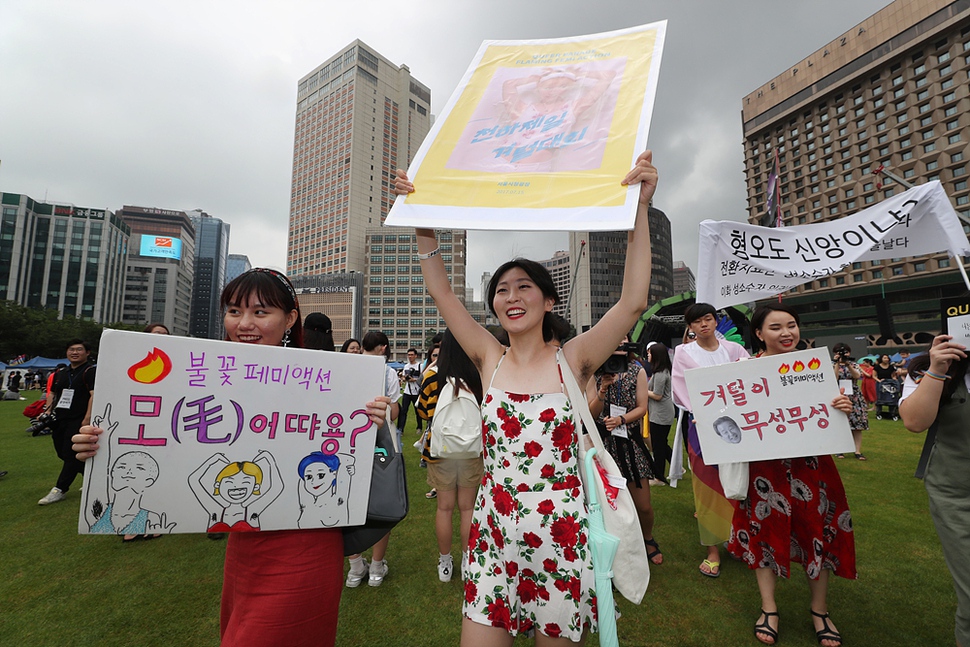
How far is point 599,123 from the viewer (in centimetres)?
169

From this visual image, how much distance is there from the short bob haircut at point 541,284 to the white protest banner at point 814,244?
9.67 ft

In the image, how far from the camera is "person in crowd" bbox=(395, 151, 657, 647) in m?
1.59

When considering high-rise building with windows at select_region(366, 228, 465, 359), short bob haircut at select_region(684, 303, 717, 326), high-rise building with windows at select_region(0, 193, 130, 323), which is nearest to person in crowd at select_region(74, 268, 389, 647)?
short bob haircut at select_region(684, 303, 717, 326)

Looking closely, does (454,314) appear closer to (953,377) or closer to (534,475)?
(534,475)

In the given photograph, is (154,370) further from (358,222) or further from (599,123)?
(358,222)

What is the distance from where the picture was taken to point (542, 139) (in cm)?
173

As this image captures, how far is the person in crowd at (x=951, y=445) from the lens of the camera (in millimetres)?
2176

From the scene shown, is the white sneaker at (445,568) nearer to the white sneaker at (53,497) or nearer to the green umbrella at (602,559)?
the green umbrella at (602,559)

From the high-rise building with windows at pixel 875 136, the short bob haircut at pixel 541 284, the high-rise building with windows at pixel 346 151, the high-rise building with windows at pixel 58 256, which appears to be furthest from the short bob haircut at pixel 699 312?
the high-rise building with windows at pixel 58 256

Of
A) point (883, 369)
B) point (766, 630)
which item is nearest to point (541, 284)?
point (766, 630)

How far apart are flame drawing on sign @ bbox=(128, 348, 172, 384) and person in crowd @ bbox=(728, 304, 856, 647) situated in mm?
3486

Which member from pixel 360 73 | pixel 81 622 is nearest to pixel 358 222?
pixel 360 73

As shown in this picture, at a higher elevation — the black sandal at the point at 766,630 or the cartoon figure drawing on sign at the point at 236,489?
the cartoon figure drawing on sign at the point at 236,489

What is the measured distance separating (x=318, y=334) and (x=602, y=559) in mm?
2666
